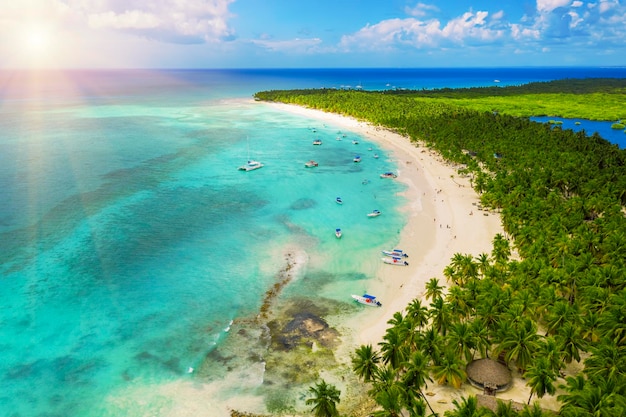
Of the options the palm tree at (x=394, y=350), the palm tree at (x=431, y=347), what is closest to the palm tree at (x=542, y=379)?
the palm tree at (x=431, y=347)

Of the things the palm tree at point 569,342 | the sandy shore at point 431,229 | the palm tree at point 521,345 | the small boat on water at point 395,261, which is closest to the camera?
the palm tree at point 521,345

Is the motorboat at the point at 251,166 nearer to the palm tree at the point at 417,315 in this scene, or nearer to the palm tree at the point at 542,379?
the palm tree at the point at 417,315

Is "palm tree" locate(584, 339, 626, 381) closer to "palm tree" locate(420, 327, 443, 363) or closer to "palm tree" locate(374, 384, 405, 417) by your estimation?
"palm tree" locate(420, 327, 443, 363)

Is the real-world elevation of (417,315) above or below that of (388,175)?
above

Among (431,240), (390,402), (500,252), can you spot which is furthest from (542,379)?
(431,240)

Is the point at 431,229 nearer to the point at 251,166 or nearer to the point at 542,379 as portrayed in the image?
the point at 542,379

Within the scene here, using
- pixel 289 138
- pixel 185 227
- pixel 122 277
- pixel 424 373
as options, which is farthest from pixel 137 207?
pixel 289 138

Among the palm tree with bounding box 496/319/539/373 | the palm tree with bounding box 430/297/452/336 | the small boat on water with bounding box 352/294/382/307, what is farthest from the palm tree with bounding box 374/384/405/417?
the small boat on water with bounding box 352/294/382/307
